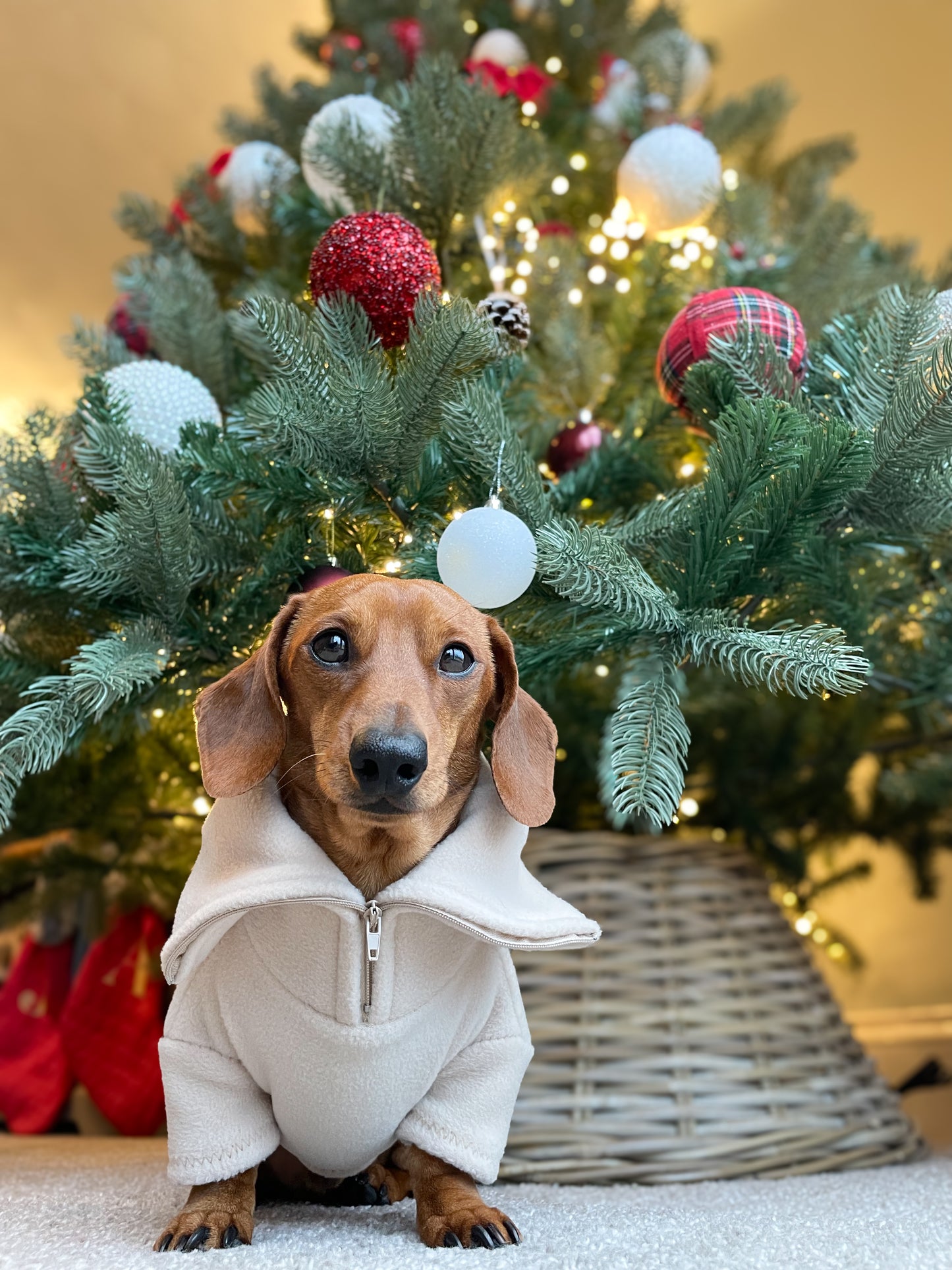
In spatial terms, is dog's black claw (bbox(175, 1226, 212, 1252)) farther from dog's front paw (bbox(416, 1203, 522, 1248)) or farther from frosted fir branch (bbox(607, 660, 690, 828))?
frosted fir branch (bbox(607, 660, 690, 828))

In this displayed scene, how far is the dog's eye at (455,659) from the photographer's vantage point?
2.90 feet

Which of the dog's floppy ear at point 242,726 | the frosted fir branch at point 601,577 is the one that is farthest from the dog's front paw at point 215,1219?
the frosted fir branch at point 601,577

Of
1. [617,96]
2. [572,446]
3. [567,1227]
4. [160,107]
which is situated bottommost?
[567,1227]

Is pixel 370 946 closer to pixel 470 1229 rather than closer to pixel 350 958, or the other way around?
pixel 350 958

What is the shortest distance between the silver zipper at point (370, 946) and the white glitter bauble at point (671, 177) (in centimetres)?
101

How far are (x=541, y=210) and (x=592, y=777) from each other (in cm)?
91

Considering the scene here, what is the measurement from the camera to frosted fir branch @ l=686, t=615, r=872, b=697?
80 centimetres

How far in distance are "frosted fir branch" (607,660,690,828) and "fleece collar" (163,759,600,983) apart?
0.11 meters

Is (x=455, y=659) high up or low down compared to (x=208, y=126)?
down

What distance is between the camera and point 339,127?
1267 mm

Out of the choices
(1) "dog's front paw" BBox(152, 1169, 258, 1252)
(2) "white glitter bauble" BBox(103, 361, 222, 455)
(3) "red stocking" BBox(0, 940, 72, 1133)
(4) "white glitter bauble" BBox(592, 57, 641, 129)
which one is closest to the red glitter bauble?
(2) "white glitter bauble" BBox(103, 361, 222, 455)

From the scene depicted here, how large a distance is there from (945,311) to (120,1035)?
129 cm

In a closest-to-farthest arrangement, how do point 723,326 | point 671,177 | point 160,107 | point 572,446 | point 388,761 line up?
point 388,761 < point 723,326 < point 572,446 < point 671,177 < point 160,107

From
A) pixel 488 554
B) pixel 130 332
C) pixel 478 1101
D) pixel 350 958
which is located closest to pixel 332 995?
pixel 350 958
